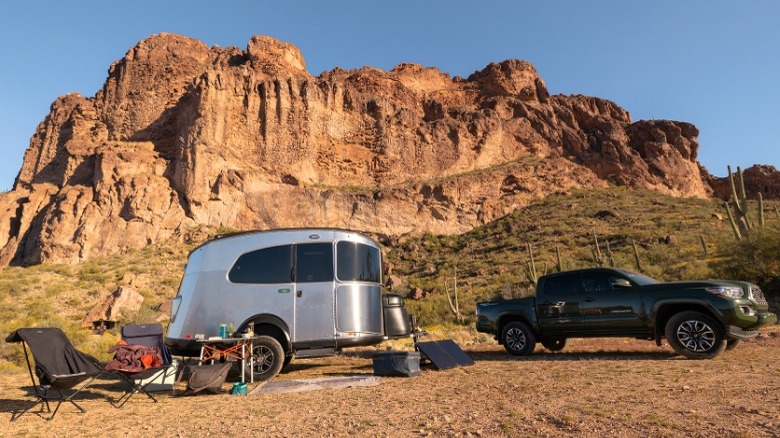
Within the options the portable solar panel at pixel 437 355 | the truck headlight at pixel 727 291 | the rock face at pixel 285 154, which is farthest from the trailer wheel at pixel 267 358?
the rock face at pixel 285 154

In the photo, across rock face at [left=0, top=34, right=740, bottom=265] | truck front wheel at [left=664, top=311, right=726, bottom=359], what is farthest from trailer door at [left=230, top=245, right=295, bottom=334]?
rock face at [left=0, top=34, right=740, bottom=265]

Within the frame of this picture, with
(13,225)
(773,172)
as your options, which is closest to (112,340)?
(13,225)

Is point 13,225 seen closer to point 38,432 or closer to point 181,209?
point 181,209

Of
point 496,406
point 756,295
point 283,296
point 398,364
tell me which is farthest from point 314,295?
point 756,295

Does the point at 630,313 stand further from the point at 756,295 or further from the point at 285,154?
the point at 285,154

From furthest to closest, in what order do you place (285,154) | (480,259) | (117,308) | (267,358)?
1. (285,154)
2. (480,259)
3. (117,308)
4. (267,358)

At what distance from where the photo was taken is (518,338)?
33.4 ft

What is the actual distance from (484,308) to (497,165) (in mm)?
53660

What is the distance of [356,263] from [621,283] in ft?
17.6

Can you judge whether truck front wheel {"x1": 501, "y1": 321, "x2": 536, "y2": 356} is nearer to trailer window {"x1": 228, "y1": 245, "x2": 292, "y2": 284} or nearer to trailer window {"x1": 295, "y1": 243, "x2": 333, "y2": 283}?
trailer window {"x1": 295, "y1": 243, "x2": 333, "y2": 283}

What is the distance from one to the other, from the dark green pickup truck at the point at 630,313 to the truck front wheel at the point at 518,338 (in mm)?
22

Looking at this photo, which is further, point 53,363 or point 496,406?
point 53,363

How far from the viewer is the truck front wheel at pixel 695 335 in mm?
7809

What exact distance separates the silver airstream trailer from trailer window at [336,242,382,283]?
2 centimetres
